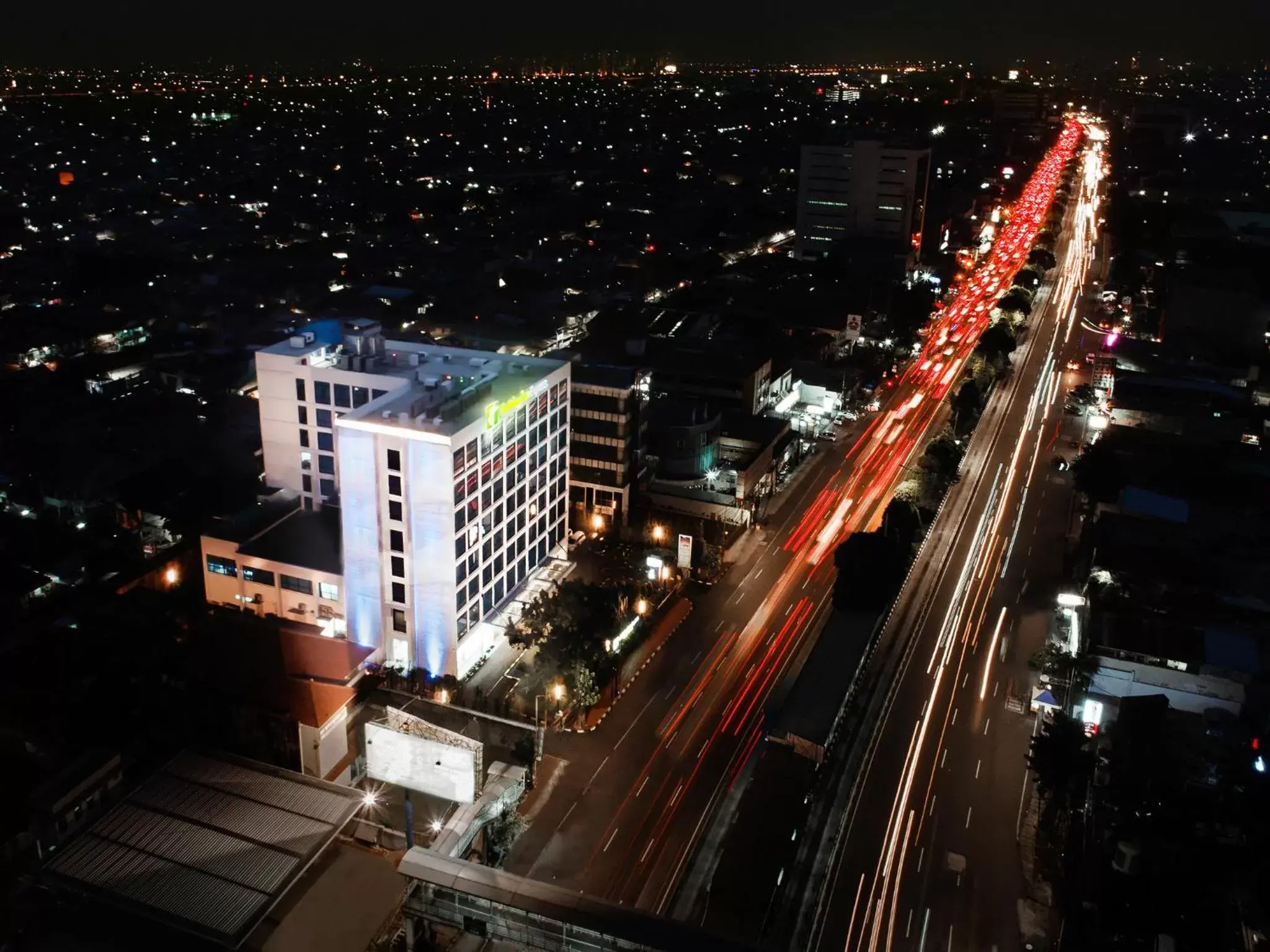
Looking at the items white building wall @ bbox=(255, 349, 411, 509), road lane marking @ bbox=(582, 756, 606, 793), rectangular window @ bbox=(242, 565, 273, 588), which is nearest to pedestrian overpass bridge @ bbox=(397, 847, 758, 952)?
road lane marking @ bbox=(582, 756, 606, 793)

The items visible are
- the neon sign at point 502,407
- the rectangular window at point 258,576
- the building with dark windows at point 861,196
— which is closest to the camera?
the neon sign at point 502,407

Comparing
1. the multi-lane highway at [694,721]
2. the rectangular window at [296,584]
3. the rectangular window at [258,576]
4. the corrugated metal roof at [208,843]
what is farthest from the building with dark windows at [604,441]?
the corrugated metal roof at [208,843]

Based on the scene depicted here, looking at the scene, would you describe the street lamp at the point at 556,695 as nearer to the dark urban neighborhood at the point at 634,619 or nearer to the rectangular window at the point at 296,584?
the dark urban neighborhood at the point at 634,619

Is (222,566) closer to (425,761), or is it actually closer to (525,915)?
(425,761)

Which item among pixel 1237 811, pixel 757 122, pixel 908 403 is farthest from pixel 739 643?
pixel 757 122

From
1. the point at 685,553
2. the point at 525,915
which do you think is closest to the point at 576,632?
the point at 685,553
